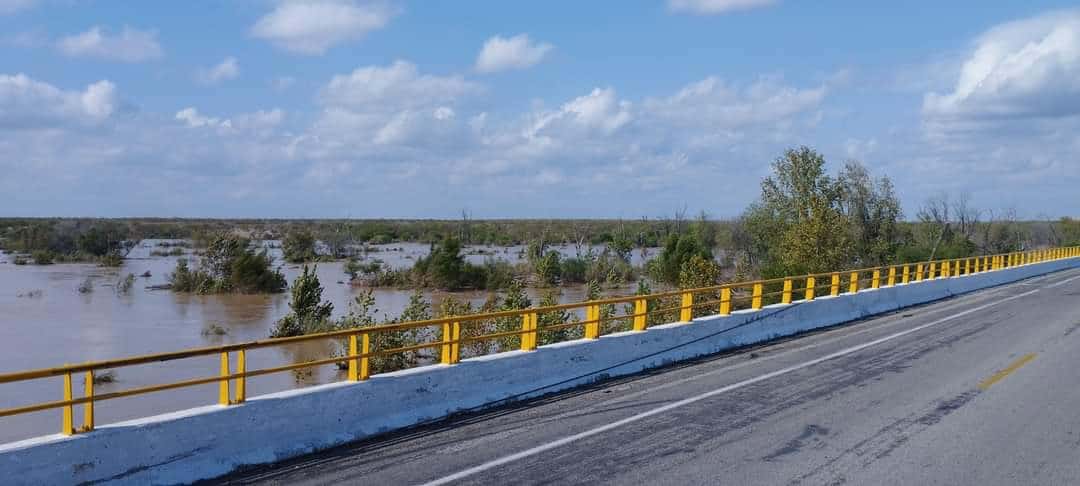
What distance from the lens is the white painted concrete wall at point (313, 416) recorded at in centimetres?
765

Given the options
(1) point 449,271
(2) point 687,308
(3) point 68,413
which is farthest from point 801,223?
(3) point 68,413

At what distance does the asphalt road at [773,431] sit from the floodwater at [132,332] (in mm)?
11171

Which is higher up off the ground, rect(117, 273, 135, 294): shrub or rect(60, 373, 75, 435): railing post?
rect(60, 373, 75, 435): railing post

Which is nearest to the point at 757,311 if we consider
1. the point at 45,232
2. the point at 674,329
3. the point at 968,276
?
the point at 674,329

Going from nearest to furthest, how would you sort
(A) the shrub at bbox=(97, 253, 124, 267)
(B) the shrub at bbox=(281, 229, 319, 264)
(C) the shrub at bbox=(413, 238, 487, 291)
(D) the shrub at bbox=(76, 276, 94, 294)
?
1. (D) the shrub at bbox=(76, 276, 94, 294)
2. (C) the shrub at bbox=(413, 238, 487, 291)
3. (A) the shrub at bbox=(97, 253, 124, 267)
4. (B) the shrub at bbox=(281, 229, 319, 264)

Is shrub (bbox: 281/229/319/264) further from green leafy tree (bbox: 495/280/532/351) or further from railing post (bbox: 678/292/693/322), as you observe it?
railing post (bbox: 678/292/693/322)

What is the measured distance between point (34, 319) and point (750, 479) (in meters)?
34.4

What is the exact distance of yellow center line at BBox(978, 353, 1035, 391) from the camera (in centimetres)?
1327

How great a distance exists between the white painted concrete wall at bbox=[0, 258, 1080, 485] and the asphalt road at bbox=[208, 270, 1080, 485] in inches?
9.7

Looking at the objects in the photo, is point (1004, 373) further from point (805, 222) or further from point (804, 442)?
point (805, 222)

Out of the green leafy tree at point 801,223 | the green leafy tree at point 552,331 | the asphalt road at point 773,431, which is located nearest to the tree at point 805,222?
the green leafy tree at point 801,223

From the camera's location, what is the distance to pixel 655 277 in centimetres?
5366

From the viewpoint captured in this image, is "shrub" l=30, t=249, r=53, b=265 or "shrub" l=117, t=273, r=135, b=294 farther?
"shrub" l=30, t=249, r=53, b=265

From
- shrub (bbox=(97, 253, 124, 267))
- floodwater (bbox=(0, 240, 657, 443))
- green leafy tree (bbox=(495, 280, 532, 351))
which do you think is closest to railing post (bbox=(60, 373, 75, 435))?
floodwater (bbox=(0, 240, 657, 443))
